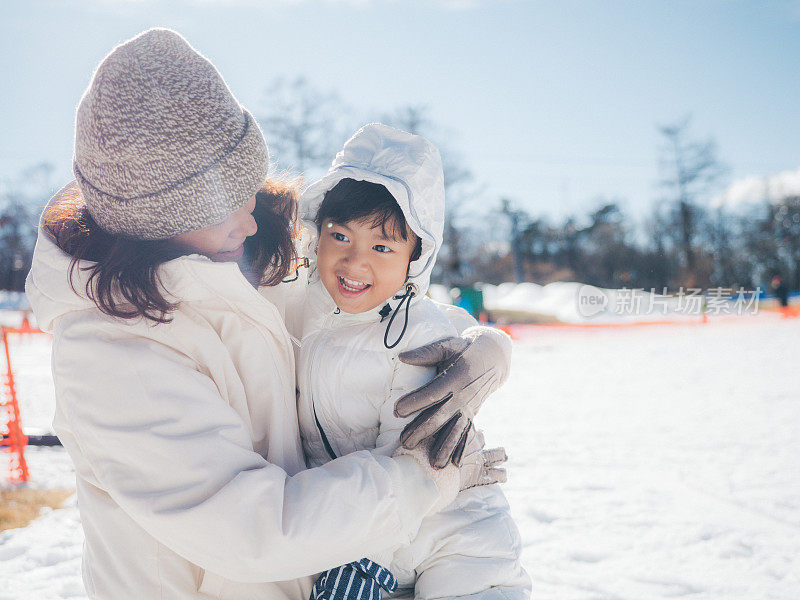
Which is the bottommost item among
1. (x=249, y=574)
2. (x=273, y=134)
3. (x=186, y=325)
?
(x=249, y=574)

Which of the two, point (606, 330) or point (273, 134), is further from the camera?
point (273, 134)

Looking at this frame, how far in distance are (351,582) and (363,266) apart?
850 millimetres

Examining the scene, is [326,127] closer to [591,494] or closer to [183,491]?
[591,494]

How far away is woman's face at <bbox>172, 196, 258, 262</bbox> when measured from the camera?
1.44 metres

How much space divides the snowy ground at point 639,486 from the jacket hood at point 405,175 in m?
1.65

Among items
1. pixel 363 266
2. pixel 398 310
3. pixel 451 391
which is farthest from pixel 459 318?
pixel 451 391

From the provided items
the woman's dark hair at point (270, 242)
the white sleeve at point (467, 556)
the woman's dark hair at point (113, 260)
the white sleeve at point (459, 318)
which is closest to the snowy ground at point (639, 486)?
the white sleeve at point (467, 556)

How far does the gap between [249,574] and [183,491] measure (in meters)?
0.20

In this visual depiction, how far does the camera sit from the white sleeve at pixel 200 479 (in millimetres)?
1159

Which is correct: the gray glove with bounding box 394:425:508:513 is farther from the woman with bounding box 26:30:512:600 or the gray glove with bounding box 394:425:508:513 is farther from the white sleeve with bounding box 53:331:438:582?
the white sleeve with bounding box 53:331:438:582

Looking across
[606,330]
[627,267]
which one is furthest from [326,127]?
[627,267]

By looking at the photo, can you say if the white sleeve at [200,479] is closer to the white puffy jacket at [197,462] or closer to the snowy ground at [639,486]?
the white puffy jacket at [197,462]

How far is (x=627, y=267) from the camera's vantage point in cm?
3306

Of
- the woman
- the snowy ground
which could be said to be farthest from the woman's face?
the snowy ground
